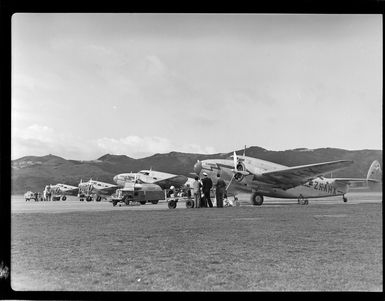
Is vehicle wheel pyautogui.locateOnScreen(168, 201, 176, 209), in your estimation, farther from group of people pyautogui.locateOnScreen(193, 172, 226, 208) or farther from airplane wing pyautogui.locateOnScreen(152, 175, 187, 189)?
airplane wing pyautogui.locateOnScreen(152, 175, 187, 189)

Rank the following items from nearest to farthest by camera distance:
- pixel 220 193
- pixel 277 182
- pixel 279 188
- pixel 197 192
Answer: pixel 197 192
pixel 220 193
pixel 277 182
pixel 279 188

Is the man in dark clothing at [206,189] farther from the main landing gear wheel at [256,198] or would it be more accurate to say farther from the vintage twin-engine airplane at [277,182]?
the main landing gear wheel at [256,198]

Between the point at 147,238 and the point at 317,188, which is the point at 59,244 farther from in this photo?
the point at 317,188

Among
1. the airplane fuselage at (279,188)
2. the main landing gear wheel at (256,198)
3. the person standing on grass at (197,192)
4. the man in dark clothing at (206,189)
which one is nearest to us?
the person standing on grass at (197,192)

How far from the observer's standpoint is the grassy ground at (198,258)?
4.49 meters

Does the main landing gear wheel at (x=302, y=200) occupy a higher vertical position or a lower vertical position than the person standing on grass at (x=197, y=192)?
lower

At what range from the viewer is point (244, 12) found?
477cm

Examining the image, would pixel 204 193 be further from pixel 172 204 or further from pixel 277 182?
pixel 277 182

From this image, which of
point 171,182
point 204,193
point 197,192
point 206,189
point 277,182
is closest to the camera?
point 197,192

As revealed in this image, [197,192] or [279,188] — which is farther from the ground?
[279,188]

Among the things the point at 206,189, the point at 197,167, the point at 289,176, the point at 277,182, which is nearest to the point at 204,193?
the point at 206,189

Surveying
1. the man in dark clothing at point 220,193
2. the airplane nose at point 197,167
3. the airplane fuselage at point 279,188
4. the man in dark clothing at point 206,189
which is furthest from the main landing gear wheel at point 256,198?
the airplane nose at point 197,167

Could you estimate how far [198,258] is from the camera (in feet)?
17.7
